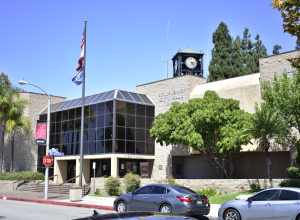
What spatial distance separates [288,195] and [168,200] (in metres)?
5.82

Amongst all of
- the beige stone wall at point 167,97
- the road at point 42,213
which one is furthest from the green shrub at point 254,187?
the beige stone wall at point 167,97

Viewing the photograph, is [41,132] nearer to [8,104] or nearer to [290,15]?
[8,104]

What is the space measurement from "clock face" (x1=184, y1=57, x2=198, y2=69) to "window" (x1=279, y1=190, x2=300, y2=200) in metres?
37.3

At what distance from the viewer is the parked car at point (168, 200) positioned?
19.8 metres

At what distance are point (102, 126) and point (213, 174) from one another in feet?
36.9

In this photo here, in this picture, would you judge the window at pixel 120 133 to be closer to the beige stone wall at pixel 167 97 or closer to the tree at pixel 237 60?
the beige stone wall at pixel 167 97

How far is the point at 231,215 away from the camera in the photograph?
16.9m

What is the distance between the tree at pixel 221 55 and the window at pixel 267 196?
147ft

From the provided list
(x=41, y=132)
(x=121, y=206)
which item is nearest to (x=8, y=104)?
(x=41, y=132)

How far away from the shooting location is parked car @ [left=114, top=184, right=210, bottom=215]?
1975 centimetres

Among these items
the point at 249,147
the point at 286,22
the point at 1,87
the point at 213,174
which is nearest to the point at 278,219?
the point at 286,22

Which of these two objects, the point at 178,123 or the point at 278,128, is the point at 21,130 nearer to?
the point at 178,123

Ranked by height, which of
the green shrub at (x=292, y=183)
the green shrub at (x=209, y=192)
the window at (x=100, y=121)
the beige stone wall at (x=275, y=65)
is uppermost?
the beige stone wall at (x=275, y=65)

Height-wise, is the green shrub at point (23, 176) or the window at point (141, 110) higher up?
the window at point (141, 110)
